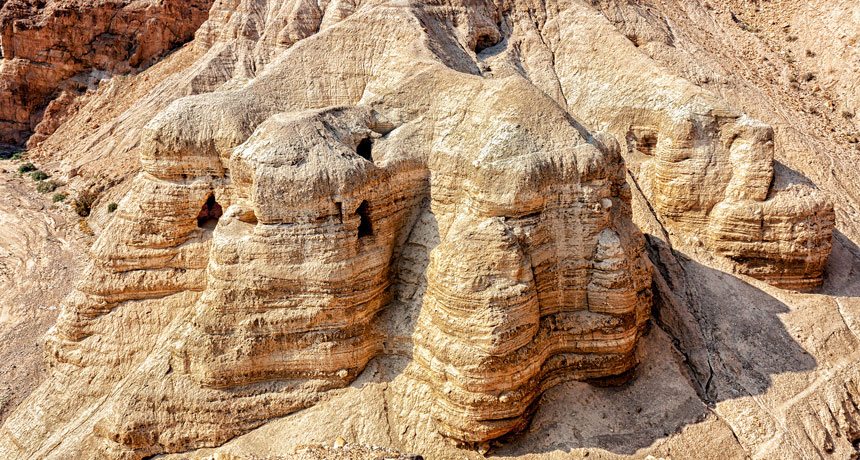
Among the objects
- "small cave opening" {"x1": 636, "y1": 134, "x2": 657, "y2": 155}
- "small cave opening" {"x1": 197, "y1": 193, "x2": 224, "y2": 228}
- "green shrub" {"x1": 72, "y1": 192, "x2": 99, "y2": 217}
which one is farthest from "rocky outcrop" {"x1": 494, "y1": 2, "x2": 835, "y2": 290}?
"green shrub" {"x1": 72, "y1": 192, "x2": 99, "y2": 217}

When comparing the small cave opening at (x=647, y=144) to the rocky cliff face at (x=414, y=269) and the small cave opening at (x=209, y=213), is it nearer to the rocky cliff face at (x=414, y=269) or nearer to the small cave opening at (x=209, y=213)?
the rocky cliff face at (x=414, y=269)

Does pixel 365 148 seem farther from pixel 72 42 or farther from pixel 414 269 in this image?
pixel 72 42

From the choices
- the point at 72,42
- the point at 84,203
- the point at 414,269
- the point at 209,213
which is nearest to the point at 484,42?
the point at 414,269

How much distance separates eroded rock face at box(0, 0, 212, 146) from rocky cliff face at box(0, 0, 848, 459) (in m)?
23.2

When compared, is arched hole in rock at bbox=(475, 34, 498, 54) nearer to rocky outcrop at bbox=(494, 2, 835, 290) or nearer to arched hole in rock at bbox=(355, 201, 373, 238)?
rocky outcrop at bbox=(494, 2, 835, 290)

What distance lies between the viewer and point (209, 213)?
13914mm

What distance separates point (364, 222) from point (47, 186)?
2537 centimetres

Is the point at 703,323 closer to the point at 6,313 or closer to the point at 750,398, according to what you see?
the point at 750,398

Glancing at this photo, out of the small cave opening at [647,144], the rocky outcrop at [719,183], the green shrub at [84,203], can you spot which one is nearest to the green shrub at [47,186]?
the green shrub at [84,203]

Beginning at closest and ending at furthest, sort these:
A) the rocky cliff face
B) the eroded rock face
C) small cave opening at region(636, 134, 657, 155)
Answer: the rocky cliff face, small cave opening at region(636, 134, 657, 155), the eroded rock face

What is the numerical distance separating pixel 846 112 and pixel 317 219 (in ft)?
70.3

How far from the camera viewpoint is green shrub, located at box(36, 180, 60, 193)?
29698 millimetres

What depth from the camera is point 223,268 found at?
1123cm

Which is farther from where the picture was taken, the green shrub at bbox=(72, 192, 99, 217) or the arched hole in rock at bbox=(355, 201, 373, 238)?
the green shrub at bbox=(72, 192, 99, 217)
